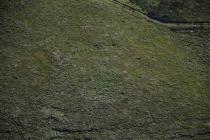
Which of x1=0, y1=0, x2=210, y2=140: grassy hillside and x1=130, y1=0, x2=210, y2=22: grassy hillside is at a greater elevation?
x1=130, y1=0, x2=210, y2=22: grassy hillside

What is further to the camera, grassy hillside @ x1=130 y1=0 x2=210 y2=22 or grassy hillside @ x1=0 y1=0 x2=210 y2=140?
grassy hillside @ x1=130 y1=0 x2=210 y2=22

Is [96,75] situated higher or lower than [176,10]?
lower

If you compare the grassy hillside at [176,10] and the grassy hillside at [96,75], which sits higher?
the grassy hillside at [176,10]

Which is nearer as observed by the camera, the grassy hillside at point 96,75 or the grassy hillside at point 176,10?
the grassy hillside at point 96,75

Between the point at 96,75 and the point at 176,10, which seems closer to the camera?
the point at 96,75
